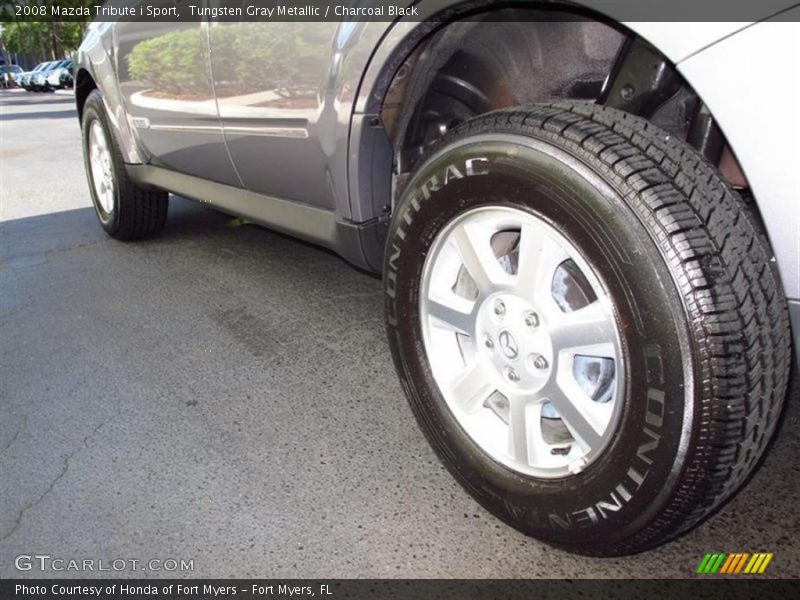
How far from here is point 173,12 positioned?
3.00 m

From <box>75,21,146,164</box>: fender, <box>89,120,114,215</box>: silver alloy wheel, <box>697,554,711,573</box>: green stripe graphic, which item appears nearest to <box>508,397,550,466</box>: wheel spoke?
<box>697,554,711,573</box>: green stripe graphic

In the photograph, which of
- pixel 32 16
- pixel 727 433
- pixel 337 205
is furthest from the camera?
pixel 32 16

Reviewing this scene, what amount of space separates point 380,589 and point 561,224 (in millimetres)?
941

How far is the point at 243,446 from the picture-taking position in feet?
7.53

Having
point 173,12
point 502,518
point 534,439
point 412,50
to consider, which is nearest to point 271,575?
point 502,518

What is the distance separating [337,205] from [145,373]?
1.09 metres

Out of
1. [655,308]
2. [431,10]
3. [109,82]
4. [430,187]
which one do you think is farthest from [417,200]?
[109,82]

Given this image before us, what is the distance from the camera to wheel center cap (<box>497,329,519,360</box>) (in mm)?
1796

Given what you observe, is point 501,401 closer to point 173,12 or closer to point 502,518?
point 502,518

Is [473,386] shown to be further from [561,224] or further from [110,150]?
[110,150]

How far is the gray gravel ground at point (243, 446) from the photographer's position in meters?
1.81
